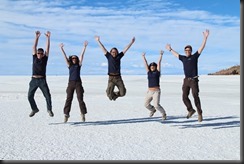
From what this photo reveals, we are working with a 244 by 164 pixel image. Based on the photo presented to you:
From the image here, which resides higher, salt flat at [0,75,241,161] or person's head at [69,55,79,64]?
person's head at [69,55,79,64]

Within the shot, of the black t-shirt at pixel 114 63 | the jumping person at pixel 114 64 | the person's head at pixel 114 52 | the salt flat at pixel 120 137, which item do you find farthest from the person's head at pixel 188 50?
the salt flat at pixel 120 137

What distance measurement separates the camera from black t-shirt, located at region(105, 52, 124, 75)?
9.56 meters

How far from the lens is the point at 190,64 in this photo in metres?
9.80

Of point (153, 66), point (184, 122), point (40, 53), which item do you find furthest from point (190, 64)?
point (40, 53)

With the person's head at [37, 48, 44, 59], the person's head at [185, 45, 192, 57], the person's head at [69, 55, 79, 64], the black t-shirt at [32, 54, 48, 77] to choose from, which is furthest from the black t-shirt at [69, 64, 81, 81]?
the person's head at [185, 45, 192, 57]

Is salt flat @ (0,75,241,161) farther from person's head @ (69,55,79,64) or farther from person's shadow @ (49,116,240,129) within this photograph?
person's head @ (69,55,79,64)

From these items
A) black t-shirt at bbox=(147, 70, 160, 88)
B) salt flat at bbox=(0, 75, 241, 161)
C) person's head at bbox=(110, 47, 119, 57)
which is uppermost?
person's head at bbox=(110, 47, 119, 57)

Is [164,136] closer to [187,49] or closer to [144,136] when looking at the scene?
[144,136]

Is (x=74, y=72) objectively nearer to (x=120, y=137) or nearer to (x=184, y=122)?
(x=120, y=137)

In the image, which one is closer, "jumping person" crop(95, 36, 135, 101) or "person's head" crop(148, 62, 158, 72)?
"jumping person" crop(95, 36, 135, 101)

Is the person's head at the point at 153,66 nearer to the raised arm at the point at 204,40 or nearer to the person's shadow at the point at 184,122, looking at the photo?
the raised arm at the point at 204,40

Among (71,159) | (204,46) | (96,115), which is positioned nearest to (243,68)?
(204,46)

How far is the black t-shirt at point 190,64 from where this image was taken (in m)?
9.71

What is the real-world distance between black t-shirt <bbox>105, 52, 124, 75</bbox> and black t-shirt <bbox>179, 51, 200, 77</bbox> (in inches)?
71.5
